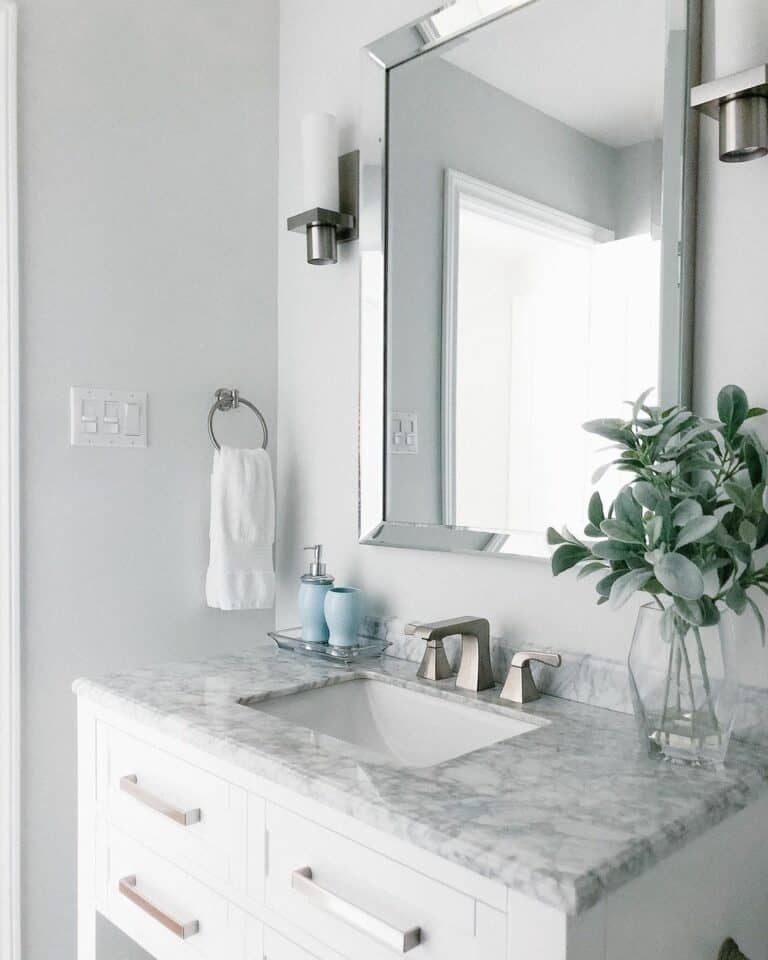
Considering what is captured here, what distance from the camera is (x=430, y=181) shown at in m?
1.57

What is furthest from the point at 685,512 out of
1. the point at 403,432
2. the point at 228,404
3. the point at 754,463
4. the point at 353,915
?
the point at 228,404

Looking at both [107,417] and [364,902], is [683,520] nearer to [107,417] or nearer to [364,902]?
[364,902]

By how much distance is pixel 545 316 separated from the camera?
1360 mm

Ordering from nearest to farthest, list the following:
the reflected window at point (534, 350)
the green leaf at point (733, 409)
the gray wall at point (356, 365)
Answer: the green leaf at point (733, 409), the gray wall at point (356, 365), the reflected window at point (534, 350)

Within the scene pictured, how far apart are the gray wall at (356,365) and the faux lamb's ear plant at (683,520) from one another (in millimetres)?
143

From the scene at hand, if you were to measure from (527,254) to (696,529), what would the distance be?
0.63 metres

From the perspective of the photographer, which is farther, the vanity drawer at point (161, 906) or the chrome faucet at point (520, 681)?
the chrome faucet at point (520, 681)

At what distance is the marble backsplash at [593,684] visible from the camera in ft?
3.70

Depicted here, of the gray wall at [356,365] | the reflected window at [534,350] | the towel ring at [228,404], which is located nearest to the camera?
the gray wall at [356,365]

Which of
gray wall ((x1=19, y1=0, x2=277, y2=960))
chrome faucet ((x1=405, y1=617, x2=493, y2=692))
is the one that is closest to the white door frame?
gray wall ((x1=19, y1=0, x2=277, y2=960))

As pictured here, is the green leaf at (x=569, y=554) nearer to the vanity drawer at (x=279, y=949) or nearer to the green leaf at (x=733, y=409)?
the green leaf at (x=733, y=409)

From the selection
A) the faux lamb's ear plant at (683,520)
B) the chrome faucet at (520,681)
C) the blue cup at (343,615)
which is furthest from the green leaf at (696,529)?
the blue cup at (343,615)

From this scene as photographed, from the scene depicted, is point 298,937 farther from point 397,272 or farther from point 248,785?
point 397,272

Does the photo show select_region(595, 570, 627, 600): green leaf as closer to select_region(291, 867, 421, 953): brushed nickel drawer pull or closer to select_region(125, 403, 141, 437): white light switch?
select_region(291, 867, 421, 953): brushed nickel drawer pull
